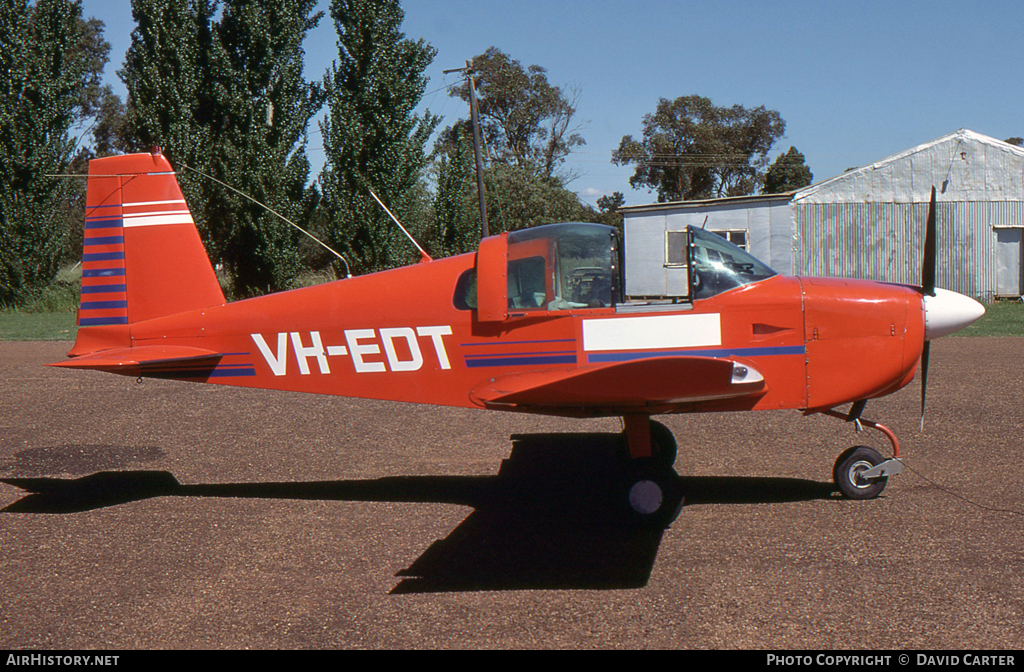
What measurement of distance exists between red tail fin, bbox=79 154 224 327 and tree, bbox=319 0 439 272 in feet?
64.3

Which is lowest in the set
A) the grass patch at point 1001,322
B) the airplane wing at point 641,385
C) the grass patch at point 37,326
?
the grass patch at point 1001,322

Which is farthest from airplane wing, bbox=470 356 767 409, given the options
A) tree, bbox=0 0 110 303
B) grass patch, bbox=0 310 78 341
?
tree, bbox=0 0 110 303

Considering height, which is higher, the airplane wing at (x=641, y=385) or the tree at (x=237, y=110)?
the tree at (x=237, y=110)

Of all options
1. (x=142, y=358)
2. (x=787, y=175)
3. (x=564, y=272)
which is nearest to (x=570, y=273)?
(x=564, y=272)

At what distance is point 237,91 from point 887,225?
21787mm

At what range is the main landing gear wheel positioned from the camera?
207 inches

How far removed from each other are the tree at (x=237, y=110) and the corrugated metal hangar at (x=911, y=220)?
1408 cm

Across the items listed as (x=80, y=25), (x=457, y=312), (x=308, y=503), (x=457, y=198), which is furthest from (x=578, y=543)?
(x=80, y=25)

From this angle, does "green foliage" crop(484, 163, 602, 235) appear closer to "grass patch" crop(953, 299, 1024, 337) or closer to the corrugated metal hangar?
the corrugated metal hangar

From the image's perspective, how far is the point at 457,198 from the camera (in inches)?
1174

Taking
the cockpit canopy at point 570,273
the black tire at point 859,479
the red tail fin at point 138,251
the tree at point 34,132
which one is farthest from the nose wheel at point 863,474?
the tree at point 34,132

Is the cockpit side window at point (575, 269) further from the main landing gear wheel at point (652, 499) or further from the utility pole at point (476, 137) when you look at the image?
the utility pole at point (476, 137)

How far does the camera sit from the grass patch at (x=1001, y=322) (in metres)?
17.2

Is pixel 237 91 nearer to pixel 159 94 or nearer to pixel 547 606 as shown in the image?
pixel 159 94
